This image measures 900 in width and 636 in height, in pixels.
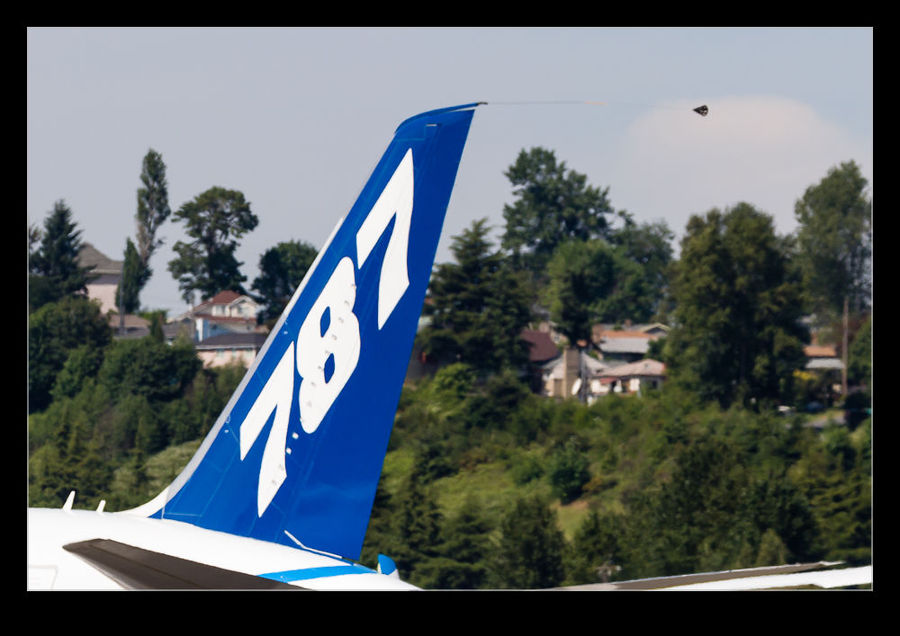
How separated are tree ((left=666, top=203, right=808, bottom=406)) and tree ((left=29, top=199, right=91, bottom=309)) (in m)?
53.7

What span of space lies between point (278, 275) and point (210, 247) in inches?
247

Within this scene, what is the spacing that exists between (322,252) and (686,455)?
65781mm

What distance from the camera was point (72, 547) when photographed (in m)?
7.29

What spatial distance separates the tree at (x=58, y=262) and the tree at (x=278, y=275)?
A: 18.3 m

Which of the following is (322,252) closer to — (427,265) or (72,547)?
(427,265)

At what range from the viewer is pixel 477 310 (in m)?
104

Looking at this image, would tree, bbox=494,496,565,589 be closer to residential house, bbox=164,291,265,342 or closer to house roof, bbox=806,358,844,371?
residential house, bbox=164,291,265,342

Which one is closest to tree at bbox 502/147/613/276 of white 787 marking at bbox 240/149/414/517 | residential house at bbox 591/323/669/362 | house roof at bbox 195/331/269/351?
residential house at bbox 591/323/669/362

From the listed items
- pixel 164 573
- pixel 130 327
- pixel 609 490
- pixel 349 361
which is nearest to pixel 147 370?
pixel 130 327

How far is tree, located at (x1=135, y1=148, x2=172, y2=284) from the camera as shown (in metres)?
86.6

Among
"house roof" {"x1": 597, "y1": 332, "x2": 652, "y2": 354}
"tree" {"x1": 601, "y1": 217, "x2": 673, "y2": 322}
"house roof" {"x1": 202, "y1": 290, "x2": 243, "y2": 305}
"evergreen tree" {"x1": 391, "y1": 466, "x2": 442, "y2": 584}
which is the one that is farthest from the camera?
"tree" {"x1": 601, "y1": 217, "x2": 673, "y2": 322}

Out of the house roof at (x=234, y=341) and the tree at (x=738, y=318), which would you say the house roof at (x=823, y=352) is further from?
the house roof at (x=234, y=341)

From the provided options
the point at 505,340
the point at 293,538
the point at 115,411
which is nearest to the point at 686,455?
the point at 505,340
